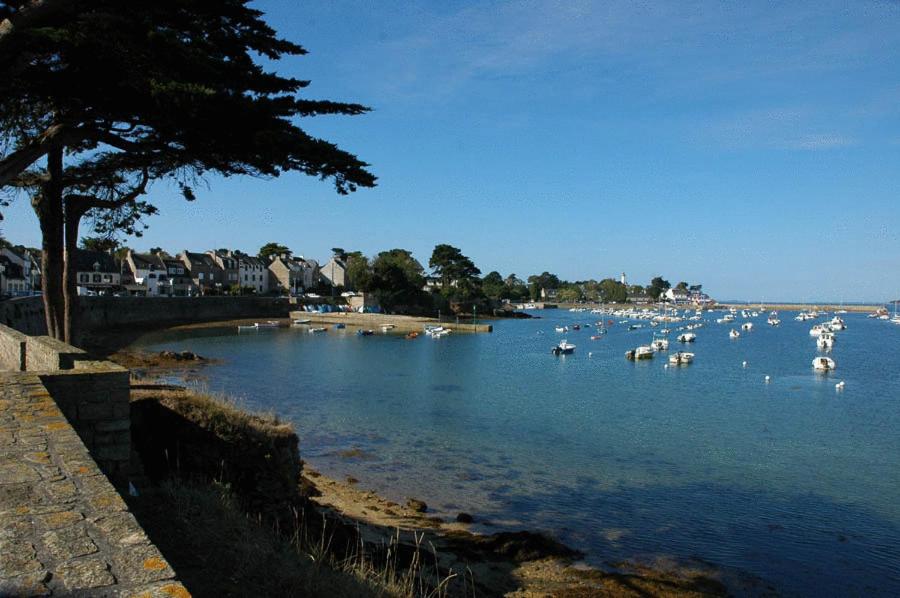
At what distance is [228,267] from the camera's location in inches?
4486

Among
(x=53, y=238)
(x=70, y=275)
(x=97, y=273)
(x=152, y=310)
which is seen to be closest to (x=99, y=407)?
(x=53, y=238)

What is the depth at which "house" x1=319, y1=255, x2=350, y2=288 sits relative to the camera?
130 metres

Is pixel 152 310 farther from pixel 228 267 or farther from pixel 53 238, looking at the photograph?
pixel 53 238

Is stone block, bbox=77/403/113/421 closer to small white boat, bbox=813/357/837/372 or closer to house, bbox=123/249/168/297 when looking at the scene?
small white boat, bbox=813/357/837/372

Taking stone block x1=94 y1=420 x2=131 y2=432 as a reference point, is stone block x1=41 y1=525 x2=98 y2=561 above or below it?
above

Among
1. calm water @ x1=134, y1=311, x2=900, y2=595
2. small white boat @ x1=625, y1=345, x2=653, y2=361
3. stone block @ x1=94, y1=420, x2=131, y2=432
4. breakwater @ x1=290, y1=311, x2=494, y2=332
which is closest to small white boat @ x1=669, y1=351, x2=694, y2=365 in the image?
small white boat @ x1=625, y1=345, x2=653, y2=361

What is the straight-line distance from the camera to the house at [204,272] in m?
107

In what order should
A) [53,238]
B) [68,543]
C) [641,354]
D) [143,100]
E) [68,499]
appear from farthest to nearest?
[641,354] → [53,238] → [143,100] → [68,499] → [68,543]

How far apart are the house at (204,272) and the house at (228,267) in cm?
43

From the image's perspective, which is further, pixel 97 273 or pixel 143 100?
pixel 97 273

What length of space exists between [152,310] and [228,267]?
37.6 m

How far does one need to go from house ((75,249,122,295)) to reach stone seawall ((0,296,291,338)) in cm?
1347

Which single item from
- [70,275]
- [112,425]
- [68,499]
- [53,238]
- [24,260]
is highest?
[24,260]

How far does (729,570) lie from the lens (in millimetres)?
13258
